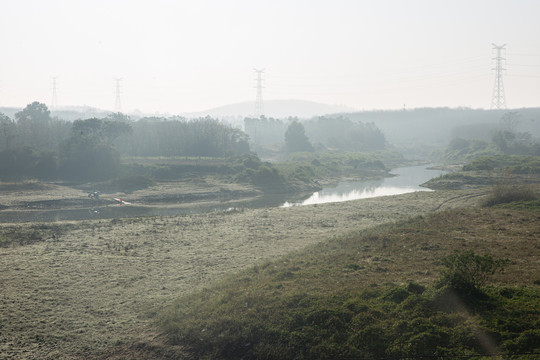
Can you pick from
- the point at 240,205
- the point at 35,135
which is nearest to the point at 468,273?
the point at 240,205

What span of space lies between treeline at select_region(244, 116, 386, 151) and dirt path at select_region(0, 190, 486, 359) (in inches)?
3661

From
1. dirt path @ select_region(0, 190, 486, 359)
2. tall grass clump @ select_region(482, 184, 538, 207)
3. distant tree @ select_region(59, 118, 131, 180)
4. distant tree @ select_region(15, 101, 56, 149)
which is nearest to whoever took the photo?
dirt path @ select_region(0, 190, 486, 359)

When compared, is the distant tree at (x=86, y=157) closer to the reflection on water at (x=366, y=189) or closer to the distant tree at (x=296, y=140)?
the reflection on water at (x=366, y=189)

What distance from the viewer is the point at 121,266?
2153cm

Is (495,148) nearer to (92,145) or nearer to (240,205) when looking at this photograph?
(240,205)

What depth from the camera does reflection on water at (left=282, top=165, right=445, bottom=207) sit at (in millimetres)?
60097

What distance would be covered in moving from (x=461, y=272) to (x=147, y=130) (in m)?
96.3

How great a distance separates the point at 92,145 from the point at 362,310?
6709 cm

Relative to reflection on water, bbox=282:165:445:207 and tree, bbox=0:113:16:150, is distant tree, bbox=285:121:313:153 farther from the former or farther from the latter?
tree, bbox=0:113:16:150

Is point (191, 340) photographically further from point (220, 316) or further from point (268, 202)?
point (268, 202)

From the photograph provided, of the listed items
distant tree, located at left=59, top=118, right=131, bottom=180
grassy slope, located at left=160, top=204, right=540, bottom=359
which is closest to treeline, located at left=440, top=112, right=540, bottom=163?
distant tree, located at left=59, top=118, right=131, bottom=180

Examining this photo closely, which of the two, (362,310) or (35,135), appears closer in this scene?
(362,310)

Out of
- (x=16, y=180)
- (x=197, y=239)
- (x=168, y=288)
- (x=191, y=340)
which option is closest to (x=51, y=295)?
(x=168, y=288)

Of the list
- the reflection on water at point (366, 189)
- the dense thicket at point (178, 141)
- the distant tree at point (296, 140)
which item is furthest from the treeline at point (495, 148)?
the dense thicket at point (178, 141)
